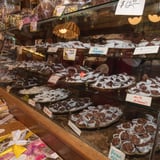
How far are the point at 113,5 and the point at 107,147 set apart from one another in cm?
80

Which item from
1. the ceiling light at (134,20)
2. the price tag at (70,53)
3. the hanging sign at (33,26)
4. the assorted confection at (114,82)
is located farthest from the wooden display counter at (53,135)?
the ceiling light at (134,20)

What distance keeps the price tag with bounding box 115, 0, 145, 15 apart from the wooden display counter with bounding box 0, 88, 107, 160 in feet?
2.30

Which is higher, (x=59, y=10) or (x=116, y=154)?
(x=59, y=10)

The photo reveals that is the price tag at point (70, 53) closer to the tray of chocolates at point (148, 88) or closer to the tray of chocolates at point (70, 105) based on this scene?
the tray of chocolates at point (70, 105)

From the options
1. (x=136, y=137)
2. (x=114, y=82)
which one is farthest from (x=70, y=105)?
(x=136, y=137)

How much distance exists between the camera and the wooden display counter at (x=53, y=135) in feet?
4.16

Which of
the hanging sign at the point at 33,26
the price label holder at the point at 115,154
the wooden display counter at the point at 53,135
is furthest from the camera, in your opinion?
the hanging sign at the point at 33,26

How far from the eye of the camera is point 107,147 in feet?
4.02

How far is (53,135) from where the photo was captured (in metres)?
1.58

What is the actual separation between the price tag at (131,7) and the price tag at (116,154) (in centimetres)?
66

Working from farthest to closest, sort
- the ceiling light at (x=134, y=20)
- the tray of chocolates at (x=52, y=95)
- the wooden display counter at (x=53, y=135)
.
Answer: the tray of chocolates at (x=52, y=95), the ceiling light at (x=134, y=20), the wooden display counter at (x=53, y=135)

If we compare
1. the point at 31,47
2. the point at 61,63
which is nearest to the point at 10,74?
the point at 31,47

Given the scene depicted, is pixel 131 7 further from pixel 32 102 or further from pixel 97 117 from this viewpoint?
pixel 32 102

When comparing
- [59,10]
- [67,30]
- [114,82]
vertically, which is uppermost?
[59,10]
